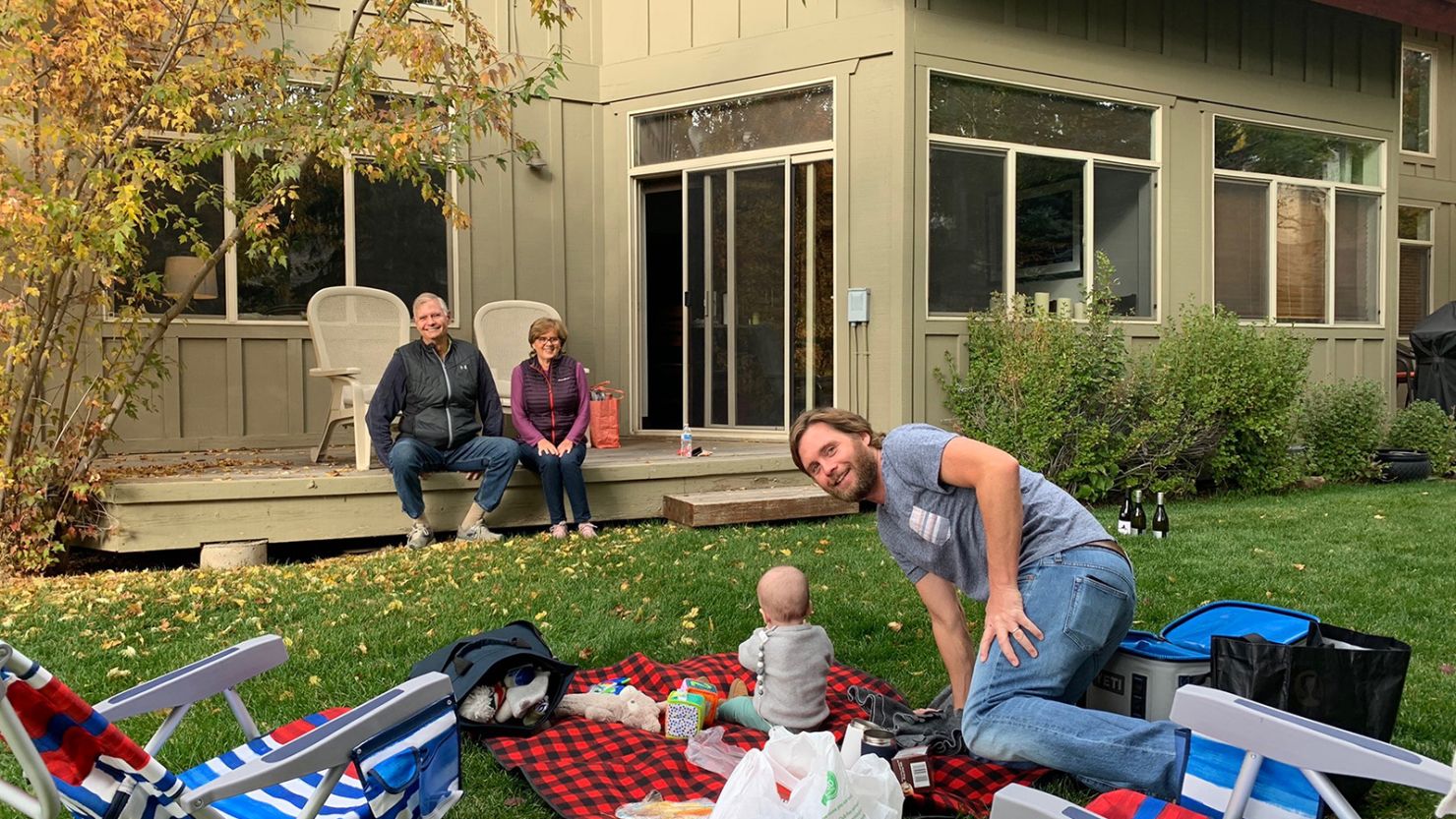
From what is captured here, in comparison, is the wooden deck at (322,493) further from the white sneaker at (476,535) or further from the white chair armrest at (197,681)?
the white chair armrest at (197,681)

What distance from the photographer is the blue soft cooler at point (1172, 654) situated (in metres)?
2.96

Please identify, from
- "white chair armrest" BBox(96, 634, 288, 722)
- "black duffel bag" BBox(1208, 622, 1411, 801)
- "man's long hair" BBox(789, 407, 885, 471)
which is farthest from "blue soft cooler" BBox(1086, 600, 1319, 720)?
"white chair armrest" BBox(96, 634, 288, 722)

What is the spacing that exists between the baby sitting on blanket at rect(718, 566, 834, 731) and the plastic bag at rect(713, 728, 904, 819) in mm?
707

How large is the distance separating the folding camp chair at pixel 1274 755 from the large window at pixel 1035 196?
20.7ft

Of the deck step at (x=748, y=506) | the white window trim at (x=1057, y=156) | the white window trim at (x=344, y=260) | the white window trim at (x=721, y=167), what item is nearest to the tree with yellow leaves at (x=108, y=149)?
the white window trim at (x=344, y=260)

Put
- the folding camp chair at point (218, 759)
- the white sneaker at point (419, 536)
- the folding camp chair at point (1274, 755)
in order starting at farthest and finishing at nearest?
the white sneaker at point (419, 536)
the folding camp chair at point (1274, 755)
the folding camp chair at point (218, 759)

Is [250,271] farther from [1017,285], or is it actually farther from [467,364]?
[1017,285]

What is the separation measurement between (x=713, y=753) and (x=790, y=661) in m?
0.35

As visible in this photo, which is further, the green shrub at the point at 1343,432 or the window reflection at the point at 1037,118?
the green shrub at the point at 1343,432

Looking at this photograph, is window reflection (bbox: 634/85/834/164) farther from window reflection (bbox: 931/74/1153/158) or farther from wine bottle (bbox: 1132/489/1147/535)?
wine bottle (bbox: 1132/489/1147/535)

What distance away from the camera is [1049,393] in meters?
7.70

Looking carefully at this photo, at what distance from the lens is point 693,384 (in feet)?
30.6

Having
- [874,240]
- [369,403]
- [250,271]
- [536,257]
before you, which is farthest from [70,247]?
[874,240]

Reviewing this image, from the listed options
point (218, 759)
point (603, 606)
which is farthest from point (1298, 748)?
point (603, 606)
